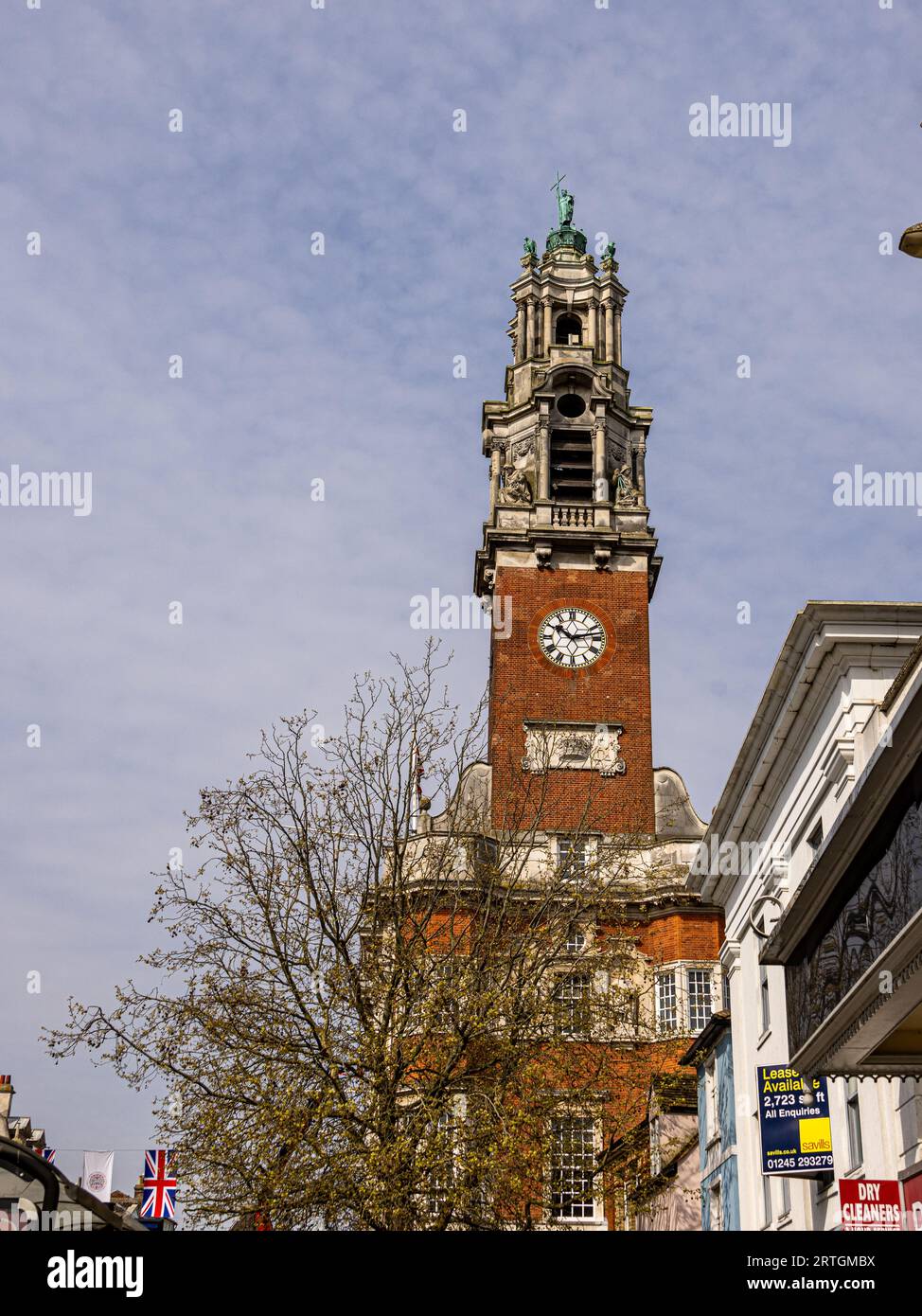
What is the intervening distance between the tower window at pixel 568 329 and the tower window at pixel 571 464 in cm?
604

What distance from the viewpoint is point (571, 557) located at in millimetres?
59812

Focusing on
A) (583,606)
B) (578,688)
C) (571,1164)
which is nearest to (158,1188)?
(571,1164)

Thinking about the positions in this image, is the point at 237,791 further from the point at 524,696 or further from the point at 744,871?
the point at 524,696

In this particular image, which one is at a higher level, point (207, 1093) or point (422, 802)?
point (422, 802)

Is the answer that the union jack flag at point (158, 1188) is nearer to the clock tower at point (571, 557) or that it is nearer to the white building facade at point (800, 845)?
the white building facade at point (800, 845)

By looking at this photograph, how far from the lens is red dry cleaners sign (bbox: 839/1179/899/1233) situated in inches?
799

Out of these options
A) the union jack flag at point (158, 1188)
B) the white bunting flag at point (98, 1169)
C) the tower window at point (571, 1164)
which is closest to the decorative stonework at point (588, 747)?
the tower window at point (571, 1164)

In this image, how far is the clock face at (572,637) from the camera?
190 ft

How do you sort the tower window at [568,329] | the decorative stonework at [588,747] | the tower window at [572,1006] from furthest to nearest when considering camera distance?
1. the tower window at [568,329]
2. the decorative stonework at [588,747]
3. the tower window at [572,1006]

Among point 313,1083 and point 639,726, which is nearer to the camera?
point 313,1083

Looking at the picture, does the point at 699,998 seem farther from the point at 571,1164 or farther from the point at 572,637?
the point at 571,1164

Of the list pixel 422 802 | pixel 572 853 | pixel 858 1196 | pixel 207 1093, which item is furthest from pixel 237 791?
pixel 858 1196

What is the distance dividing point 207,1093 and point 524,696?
31.6 meters
